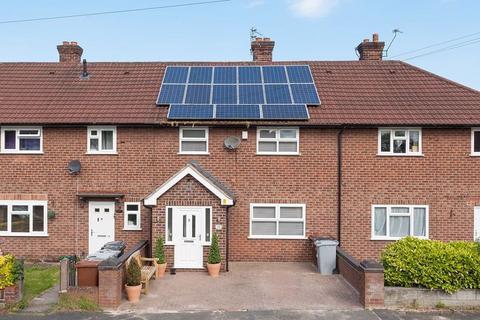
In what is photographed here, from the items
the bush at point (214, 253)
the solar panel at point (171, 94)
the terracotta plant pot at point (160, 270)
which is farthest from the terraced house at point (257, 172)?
the terracotta plant pot at point (160, 270)

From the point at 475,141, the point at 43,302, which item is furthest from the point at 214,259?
the point at 475,141

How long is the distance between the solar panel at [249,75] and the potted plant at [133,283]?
30.6 feet

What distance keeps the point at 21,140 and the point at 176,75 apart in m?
6.33

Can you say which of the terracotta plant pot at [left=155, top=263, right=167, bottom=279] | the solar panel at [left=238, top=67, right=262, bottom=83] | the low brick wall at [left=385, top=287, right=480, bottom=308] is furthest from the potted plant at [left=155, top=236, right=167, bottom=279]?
the solar panel at [left=238, top=67, right=262, bottom=83]

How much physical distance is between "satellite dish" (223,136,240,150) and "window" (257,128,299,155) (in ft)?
2.59

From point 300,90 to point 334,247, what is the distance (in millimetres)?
6283

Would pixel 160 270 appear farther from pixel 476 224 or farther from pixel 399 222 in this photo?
pixel 476 224

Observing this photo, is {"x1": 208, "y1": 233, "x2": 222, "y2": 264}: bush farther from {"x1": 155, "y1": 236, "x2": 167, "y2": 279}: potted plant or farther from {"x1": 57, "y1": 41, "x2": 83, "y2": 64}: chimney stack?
{"x1": 57, "y1": 41, "x2": 83, "y2": 64}: chimney stack

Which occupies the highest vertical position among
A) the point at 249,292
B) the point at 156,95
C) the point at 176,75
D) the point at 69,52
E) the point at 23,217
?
the point at 69,52

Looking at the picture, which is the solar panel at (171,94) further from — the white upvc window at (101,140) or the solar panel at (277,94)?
the solar panel at (277,94)

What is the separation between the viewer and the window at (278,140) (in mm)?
15250

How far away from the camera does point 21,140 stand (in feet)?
50.4

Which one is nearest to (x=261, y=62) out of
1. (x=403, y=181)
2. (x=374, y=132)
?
(x=374, y=132)

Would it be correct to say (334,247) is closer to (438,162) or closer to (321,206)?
(321,206)
